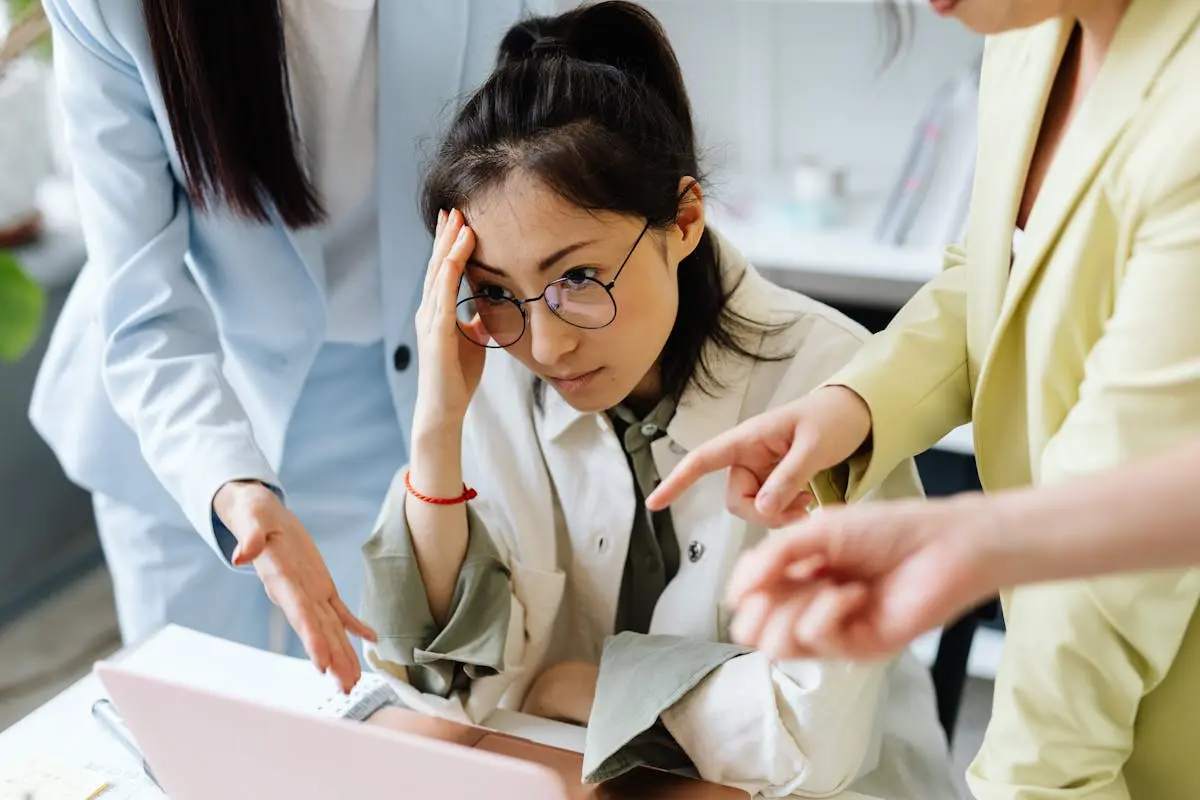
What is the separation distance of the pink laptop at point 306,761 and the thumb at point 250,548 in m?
0.16

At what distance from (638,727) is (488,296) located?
36 cm

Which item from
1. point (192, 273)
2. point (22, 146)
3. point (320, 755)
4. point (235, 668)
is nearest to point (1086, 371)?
point (320, 755)

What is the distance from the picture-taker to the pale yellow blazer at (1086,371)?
2.13ft

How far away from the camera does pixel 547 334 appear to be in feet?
3.23

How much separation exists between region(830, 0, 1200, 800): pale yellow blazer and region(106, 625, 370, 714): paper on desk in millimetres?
514

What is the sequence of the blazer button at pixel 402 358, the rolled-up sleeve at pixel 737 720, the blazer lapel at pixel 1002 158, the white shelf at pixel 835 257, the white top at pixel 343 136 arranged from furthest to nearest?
the white shelf at pixel 835 257 < the blazer button at pixel 402 358 < the white top at pixel 343 136 < the rolled-up sleeve at pixel 737 720 < the blazer lapel at pixel 1002 158

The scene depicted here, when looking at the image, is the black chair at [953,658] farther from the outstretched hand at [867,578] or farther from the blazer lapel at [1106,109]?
the outstretched hand at [867,578]

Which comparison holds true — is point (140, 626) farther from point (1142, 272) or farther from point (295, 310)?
point (1142, 272)

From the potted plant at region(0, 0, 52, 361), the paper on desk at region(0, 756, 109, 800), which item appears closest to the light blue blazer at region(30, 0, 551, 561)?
the paper on desk at region(0, 756, 109, 800)

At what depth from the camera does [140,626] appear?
1.46m

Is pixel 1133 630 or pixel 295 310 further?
pixel 295 310

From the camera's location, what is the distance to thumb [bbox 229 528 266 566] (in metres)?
1.00

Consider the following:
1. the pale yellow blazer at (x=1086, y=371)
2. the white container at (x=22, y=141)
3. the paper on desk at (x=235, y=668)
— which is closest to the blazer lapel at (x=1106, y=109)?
the pale yellow blazer at (x=1086, y=371)

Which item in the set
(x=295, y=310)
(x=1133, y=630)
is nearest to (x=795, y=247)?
(x=295, y=310)
